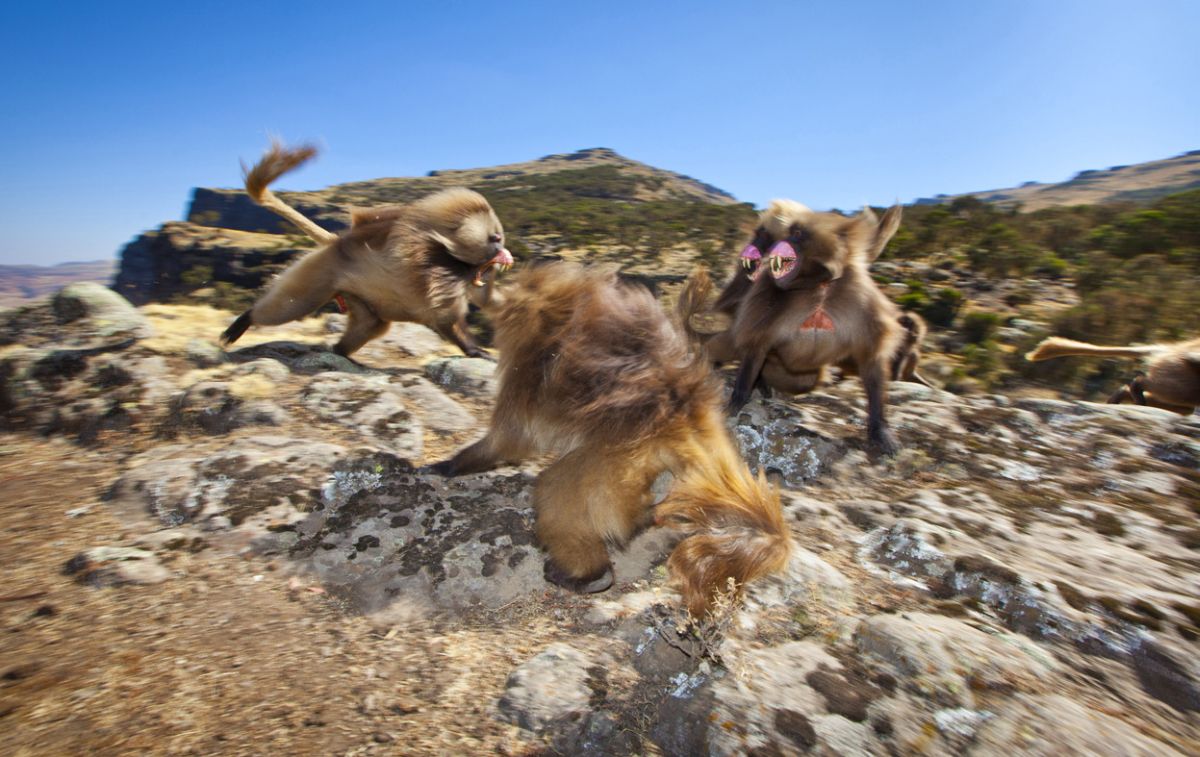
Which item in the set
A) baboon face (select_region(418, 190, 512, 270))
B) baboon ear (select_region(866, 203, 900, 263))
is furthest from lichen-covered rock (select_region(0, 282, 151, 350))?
baboon ear (select_region(866, 203, 900, 263))

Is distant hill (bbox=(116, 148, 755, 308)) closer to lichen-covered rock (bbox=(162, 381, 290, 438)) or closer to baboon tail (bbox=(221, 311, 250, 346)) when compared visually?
baboon tail (bbox=(221, 311, 250, 346))

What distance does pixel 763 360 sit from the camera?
4.20m

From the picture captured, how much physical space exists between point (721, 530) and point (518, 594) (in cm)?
92

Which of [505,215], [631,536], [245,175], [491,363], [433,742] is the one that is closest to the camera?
[433,742]

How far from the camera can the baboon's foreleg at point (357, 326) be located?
5301mm

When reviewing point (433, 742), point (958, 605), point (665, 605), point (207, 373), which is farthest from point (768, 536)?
→ point (207, 373)

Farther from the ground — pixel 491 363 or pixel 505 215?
pixel 505 215

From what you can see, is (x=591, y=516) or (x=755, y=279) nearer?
(x=591, y=516)

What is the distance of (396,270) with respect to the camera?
5016 millimetres

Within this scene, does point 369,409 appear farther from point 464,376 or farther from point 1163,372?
point 1163,372

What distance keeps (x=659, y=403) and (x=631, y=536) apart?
0.61 m

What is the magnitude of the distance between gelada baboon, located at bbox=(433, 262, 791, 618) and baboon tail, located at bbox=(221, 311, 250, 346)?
11.6 feet

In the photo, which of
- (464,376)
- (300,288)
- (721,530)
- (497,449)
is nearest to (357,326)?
(300,288)

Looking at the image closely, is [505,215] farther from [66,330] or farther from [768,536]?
[768,536]
